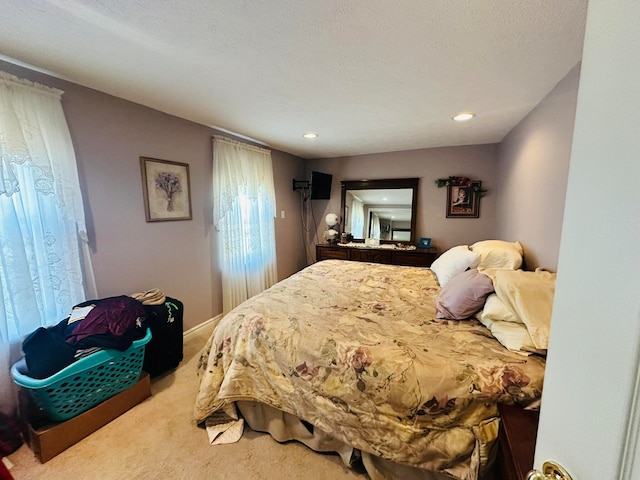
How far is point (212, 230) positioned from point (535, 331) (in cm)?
290

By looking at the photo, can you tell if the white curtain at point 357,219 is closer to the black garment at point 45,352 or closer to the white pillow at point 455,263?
the white pillow at point 455,263

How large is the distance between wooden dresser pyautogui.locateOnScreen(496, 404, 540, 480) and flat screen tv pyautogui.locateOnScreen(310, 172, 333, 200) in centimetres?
360

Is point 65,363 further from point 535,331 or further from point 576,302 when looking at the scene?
point 535,331

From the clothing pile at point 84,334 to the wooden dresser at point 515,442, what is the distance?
210cm

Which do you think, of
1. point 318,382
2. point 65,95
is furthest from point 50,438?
point 65,95

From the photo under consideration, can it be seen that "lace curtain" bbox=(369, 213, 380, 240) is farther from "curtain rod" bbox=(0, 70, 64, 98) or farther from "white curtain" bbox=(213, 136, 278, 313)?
"curtain rod" bbox=(0, 70, 64, 98)

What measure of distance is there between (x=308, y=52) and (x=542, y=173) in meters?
1.93

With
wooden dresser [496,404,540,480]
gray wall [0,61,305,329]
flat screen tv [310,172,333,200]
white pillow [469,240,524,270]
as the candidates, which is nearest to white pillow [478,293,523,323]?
wooden dresser [496,404,540,480]

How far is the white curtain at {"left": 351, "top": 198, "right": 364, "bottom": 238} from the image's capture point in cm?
427

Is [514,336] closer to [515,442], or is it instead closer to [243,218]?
[515,442]

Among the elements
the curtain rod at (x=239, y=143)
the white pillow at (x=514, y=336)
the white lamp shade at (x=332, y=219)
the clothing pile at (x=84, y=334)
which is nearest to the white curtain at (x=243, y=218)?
the curtain rod at (x=239, y=143)

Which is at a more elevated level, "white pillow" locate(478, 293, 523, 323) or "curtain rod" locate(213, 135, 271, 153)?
"curtain rod" locate(213, 135, 271, 153)

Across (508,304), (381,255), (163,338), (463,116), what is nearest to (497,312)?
(508,304)

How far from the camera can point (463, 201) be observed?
3566 mm
